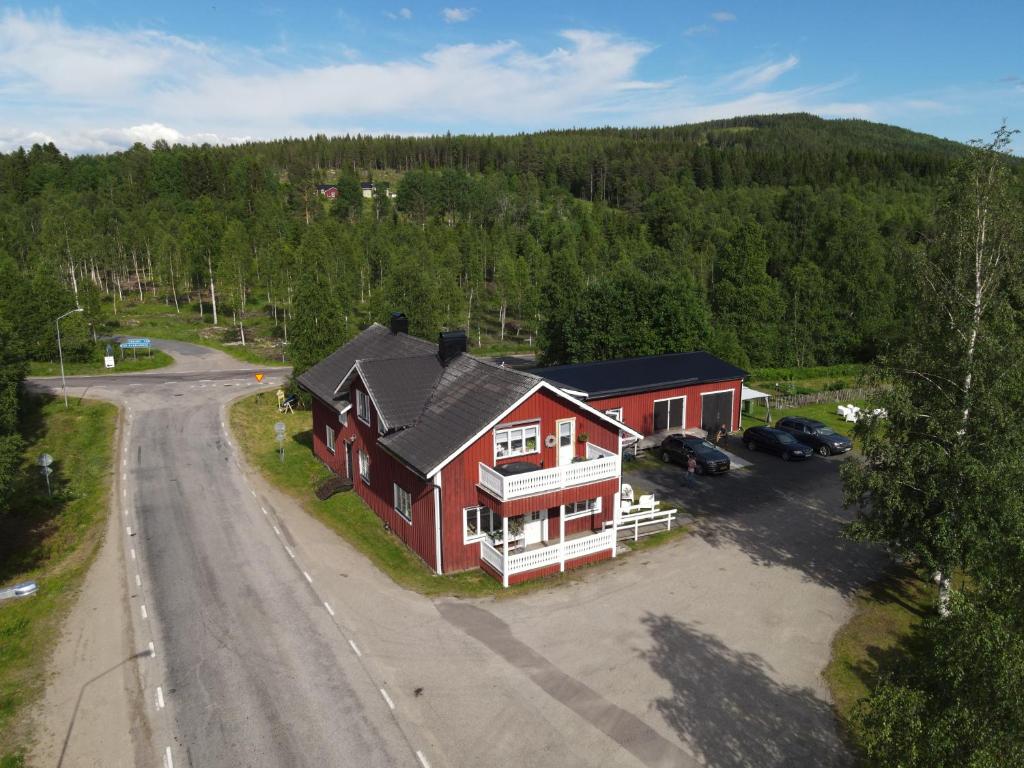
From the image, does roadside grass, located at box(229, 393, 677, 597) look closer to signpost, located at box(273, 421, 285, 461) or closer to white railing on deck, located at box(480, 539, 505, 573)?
signpost, located at box(273, 421, 285, 461)

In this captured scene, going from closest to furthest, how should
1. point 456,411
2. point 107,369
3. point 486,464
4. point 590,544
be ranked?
1. point 486,464
2. point 590,544
3. point 456,411
4. point 107,369

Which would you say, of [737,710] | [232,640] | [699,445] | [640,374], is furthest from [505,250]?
[737,710]

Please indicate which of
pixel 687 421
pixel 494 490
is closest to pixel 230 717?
pixel 494 490

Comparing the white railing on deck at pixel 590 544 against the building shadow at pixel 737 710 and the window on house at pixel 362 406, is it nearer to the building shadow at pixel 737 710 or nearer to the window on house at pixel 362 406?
the building shadow at pixel 737 710

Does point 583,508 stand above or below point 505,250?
below

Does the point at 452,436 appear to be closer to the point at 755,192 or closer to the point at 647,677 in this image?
the point at 647,677

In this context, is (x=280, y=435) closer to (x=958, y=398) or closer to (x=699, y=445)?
(x=699, y=445)
